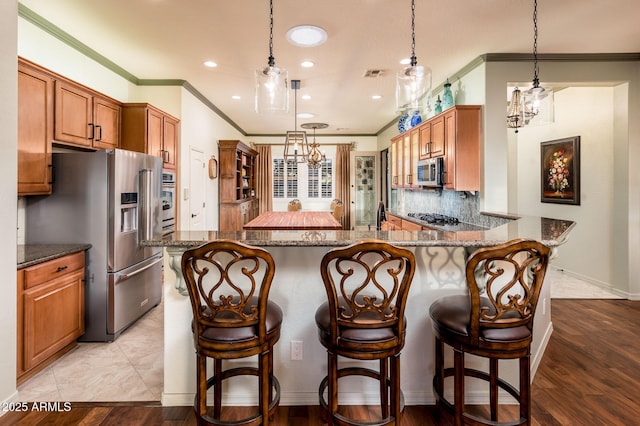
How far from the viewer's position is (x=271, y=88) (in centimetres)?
219

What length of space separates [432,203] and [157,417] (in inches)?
187

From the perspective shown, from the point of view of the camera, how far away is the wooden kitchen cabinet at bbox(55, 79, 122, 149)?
290 cm

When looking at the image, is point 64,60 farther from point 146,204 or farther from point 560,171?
point 560,171

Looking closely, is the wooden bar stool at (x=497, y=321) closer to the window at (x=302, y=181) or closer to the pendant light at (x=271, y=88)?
the pendant light at (x=271, y=88)

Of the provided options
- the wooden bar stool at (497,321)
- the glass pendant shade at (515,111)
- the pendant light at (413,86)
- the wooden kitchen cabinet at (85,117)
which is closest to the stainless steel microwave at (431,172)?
the glass pendant shade at (515,111)

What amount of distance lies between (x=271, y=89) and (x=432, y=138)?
116 inches

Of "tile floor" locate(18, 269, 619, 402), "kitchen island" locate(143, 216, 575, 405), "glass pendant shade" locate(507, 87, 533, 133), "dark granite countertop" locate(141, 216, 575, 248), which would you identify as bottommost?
"tile floor" locate(18, 269, 619, 402)

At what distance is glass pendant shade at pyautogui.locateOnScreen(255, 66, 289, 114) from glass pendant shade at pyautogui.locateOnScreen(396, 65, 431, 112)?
729 millimetres

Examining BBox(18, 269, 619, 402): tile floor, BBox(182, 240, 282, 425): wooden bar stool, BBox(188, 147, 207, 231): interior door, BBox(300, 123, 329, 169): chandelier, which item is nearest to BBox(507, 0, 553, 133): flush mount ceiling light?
BBox(182, 240, 282, 425): wooden bar stool

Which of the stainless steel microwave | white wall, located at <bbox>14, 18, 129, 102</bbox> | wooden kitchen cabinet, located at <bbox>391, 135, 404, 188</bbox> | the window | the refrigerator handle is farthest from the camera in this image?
the window

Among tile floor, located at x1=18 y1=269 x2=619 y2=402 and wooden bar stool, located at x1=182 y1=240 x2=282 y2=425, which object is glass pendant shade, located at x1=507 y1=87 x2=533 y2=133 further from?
tile floor, located at x1=18 y1=269 x2=619 y2=402

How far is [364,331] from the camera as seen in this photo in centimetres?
152

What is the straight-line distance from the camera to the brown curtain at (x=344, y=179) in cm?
908

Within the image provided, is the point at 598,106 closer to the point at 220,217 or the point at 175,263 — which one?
the point at 175,263
